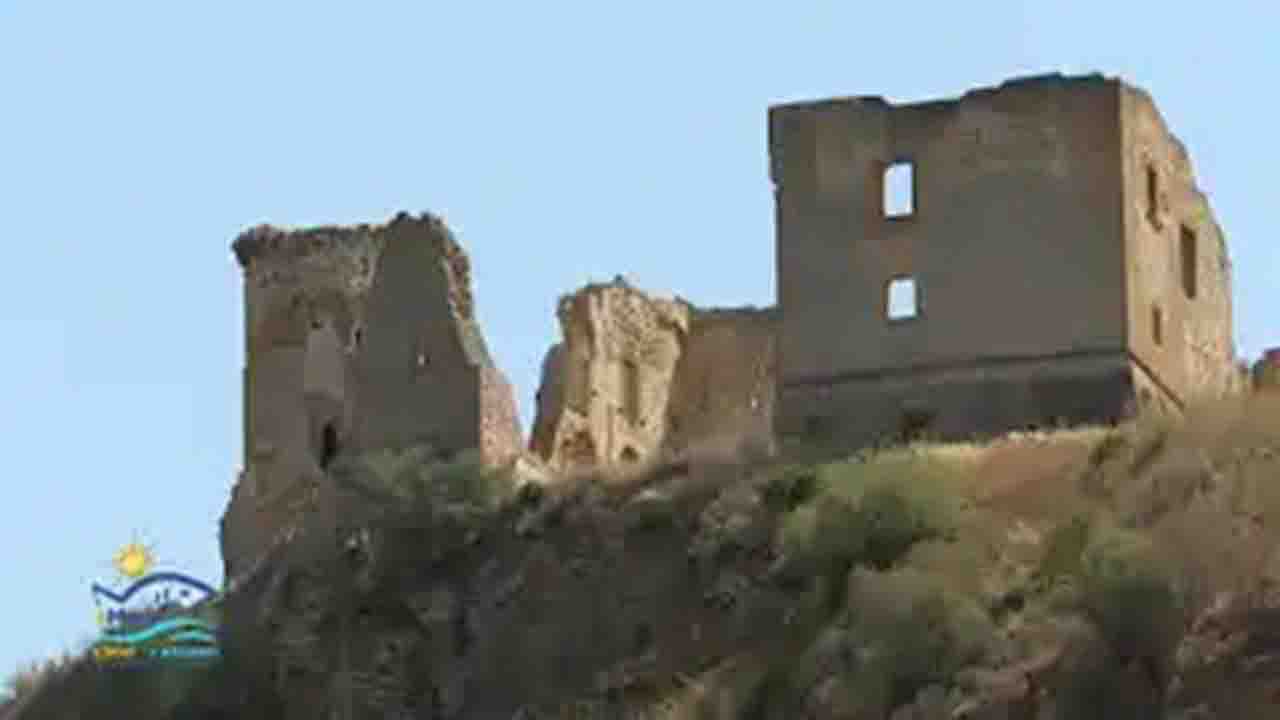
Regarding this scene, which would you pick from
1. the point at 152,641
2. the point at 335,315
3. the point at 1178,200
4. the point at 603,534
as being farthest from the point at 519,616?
the point at 335,315

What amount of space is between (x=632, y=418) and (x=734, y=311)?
2276mm

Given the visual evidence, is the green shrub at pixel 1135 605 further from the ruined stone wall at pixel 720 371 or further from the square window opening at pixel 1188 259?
the ruined stone wall at pixel 720 371

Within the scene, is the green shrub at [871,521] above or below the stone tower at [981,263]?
below

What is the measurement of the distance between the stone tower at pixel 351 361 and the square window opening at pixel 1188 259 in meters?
6.38

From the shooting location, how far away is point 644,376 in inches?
2237

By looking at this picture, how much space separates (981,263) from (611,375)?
30.6 ft

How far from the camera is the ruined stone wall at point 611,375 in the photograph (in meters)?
55.2

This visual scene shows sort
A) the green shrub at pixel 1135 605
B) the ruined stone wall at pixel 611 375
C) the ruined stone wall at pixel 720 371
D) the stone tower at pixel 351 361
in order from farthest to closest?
the ruined stone wall at pixel 720 371 < the ruined stone wall at pixel 611 375 < the stone tower at pixel 351 361 < the green shrub at pixel 1135 605

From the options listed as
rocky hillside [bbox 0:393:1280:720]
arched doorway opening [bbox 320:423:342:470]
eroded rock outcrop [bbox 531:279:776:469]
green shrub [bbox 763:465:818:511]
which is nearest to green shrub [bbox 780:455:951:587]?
rocky hillside [bbox 0:393:1280:720]

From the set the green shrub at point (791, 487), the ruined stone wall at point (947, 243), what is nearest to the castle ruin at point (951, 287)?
the ruined stone wall at point (947, 243)

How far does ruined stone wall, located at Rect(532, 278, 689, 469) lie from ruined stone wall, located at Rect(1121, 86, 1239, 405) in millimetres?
7203

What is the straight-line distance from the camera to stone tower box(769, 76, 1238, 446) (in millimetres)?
47281

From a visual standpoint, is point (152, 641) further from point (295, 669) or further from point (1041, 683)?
point (1041, 683)

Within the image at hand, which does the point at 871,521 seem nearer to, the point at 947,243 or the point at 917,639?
the point at 917,639
